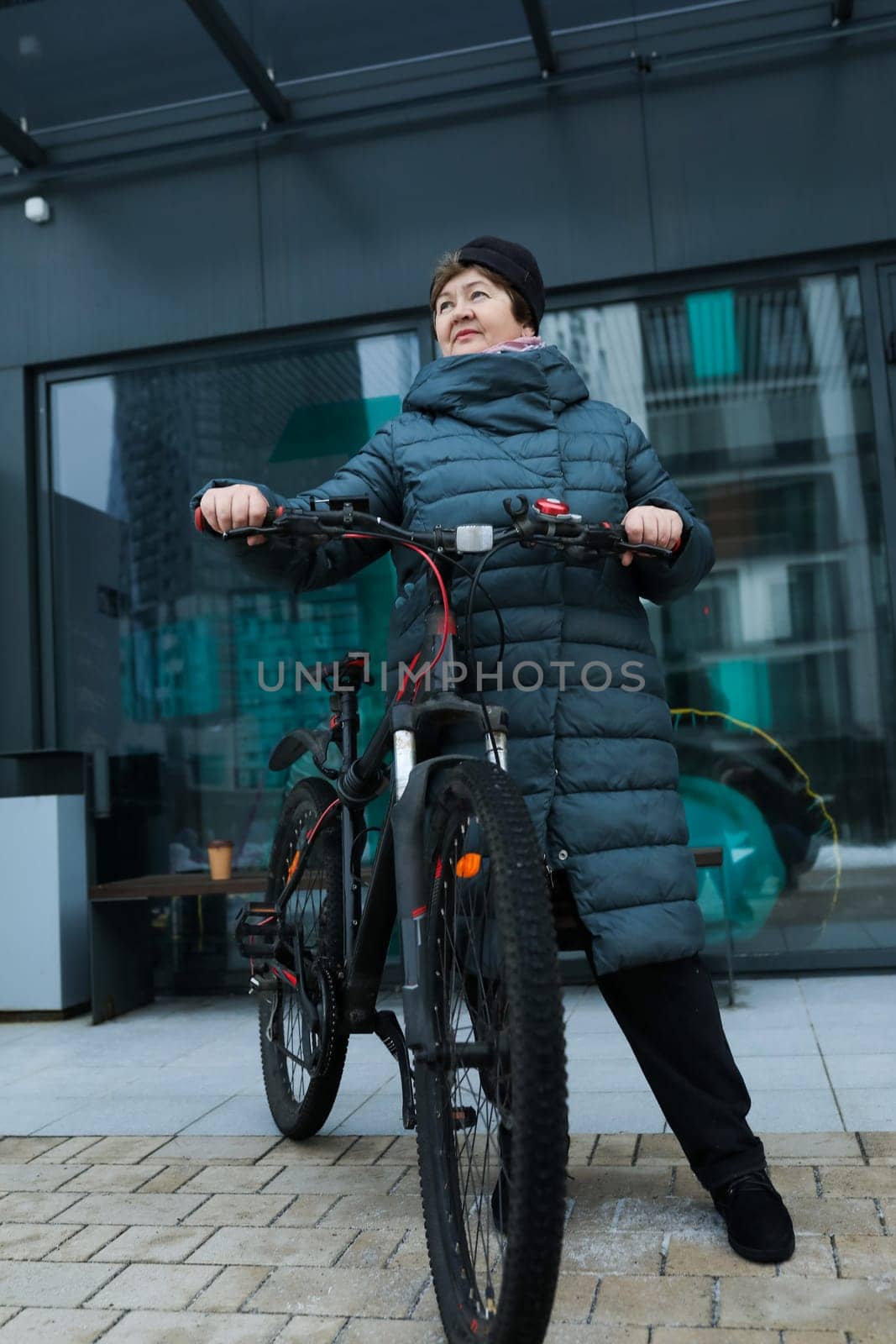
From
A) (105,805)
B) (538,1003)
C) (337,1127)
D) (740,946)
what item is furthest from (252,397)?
(538,1003)

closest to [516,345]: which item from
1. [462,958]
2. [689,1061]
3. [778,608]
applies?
[462,958]

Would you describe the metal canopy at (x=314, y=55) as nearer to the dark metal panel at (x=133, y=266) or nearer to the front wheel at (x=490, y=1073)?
the dark metal panel at (x=133, y=266)

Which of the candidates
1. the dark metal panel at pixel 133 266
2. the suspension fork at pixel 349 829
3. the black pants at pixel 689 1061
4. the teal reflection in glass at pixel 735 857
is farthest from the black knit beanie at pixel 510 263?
the dark metal panel at pixel 133 266

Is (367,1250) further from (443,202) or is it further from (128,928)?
(443,202)

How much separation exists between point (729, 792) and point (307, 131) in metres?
2.99

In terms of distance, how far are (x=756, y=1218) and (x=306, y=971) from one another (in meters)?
1.04

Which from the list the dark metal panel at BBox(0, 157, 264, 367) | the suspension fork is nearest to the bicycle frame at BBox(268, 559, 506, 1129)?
the suspension fork

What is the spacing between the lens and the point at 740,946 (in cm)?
454

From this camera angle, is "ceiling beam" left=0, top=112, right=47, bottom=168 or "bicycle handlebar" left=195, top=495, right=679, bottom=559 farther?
"ceiling beam" left=0, top=112, right=47, bottom=168

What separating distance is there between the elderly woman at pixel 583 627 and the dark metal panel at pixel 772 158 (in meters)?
2.53

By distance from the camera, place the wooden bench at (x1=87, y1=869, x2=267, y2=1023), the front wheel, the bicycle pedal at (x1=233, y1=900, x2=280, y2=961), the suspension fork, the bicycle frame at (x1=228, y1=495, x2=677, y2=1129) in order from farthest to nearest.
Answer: the wooden bench at (x1=87, y1=869, x2=267, y2=1023), the bicycle pedal at (x1=233, y1=900, x2=280, y2=961), the suspension fork, the bicycle frame at (x1=228, y1=495, x2=677, y2=1129), the front wheel

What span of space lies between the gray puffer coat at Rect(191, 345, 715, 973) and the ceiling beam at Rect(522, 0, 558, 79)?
2.60 metres

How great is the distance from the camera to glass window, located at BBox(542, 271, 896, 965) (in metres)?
4.53

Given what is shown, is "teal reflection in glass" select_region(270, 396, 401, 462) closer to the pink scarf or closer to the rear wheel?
the rear wheel
